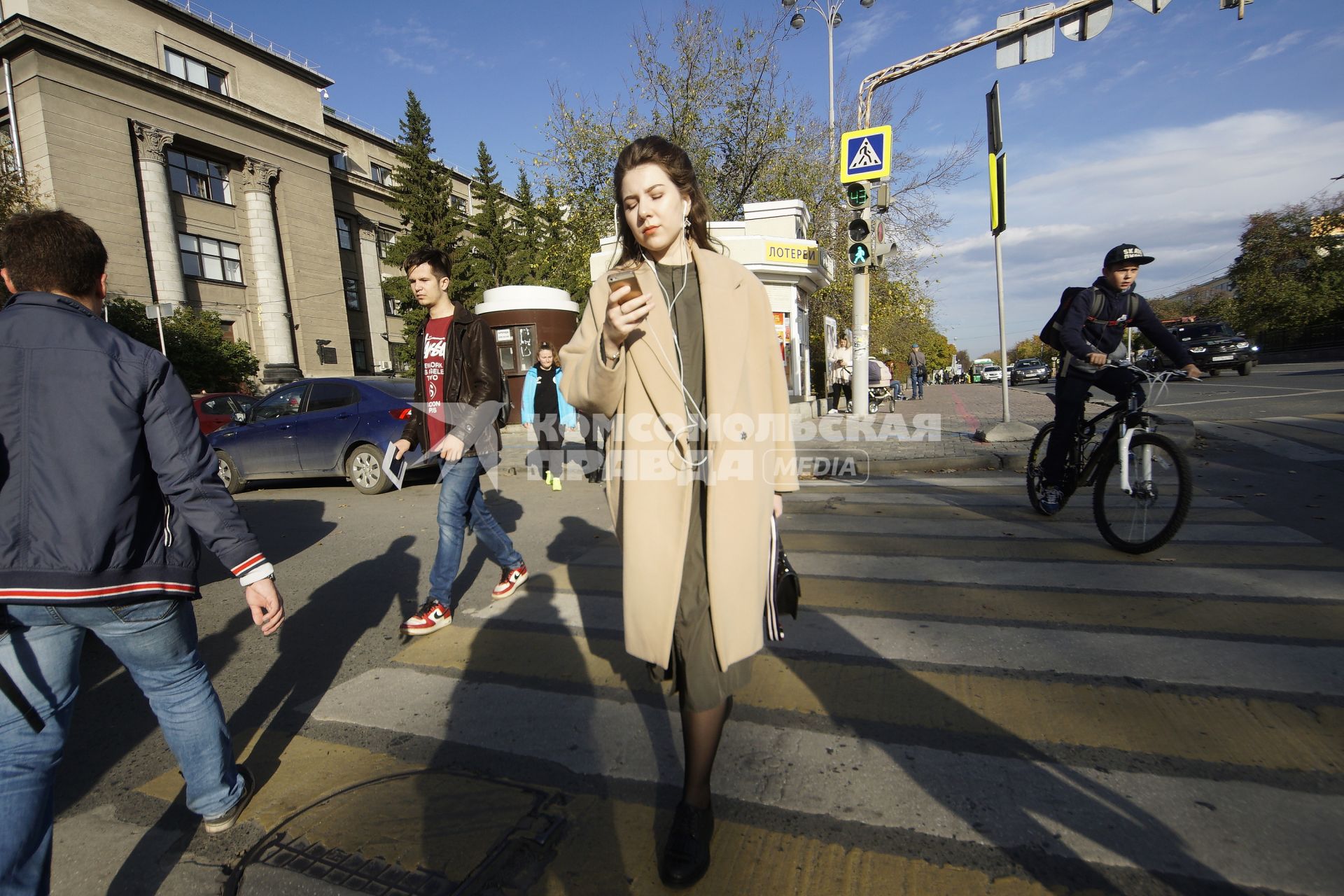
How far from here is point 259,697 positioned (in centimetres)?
313

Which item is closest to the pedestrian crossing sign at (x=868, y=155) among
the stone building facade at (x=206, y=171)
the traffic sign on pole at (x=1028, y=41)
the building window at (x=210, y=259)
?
the traffic sign on pole at (x=1028, y=41)

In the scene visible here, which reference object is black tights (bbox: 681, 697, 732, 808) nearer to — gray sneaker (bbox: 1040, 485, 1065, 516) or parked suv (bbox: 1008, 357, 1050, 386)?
gray sneaker (bbox: 1040, 485, 1065, 516)

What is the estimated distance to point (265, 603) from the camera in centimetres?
205

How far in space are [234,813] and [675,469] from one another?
1848 millimetres

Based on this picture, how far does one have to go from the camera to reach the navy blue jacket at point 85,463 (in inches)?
67.8

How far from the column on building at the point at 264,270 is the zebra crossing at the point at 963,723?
32.3 metres

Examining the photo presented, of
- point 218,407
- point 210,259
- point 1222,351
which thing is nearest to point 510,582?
point 218,407

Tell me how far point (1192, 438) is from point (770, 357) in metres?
8.83

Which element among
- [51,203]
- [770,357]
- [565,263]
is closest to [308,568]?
[770,357]

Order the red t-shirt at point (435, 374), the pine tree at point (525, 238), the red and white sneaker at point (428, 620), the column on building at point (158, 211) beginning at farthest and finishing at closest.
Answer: the pine tree at point (525, 238)
the column on building at point (158, 211)
the red t-shirt at point (435, 374)
the red and white sneaker at point (428, 620)

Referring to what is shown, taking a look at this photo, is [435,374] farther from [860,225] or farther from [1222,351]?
[1222,351]

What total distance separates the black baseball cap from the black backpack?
0.23 m

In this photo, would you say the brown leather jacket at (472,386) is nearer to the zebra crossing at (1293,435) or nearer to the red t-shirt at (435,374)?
the red t-shirt at (435,374)

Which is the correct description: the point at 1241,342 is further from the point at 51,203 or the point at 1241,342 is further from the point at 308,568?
the point at 51,203
